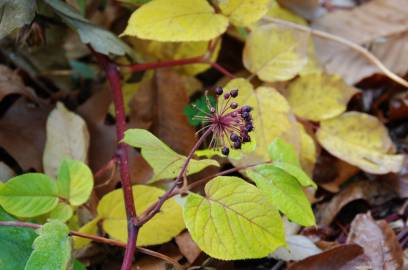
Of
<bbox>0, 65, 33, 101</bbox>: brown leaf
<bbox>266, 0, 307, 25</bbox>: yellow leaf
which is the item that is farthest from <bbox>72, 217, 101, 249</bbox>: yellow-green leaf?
<bbox>266, 0, 307, 25</bbox>: yellow leaf

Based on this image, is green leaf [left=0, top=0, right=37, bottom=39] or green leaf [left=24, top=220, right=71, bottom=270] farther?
green leaf [left=0, top=0, right=37, bottom=39]

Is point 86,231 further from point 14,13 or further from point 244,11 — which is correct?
point 244,11

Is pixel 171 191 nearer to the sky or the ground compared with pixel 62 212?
nearer to the sky

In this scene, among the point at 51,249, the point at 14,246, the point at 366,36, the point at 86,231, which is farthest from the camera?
the point at 366,36

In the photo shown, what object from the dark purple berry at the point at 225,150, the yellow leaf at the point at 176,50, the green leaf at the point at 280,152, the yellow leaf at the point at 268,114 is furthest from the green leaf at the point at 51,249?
the yellow leaf at the point at 176,50

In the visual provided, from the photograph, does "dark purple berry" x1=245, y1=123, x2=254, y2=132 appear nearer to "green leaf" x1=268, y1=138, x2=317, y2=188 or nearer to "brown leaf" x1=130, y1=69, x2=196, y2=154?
"green leaf" x1=268, y1=138, x2=317, y2=188

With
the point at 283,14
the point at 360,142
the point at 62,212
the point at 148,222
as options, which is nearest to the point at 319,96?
the point at 360,142
